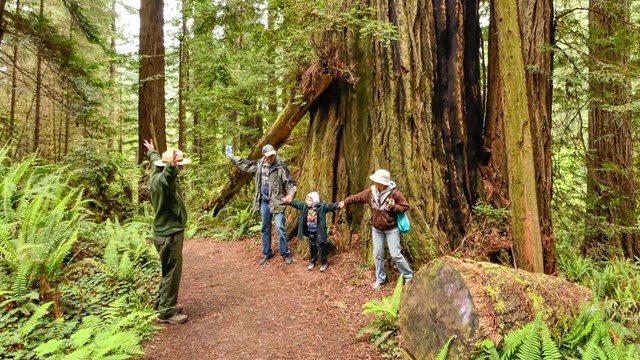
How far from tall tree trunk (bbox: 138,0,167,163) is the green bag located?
7.16 m

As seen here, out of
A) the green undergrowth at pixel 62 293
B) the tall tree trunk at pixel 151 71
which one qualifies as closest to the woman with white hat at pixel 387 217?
the green undergrowth at pixel 62 293

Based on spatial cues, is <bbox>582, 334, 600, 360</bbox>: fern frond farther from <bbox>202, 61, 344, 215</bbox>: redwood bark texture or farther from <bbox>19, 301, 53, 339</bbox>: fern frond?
<bbox>202, 61, 344, 215</bbox>: redwood bark texture

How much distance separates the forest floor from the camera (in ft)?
13.6

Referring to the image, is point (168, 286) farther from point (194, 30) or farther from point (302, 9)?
point (194, 30)

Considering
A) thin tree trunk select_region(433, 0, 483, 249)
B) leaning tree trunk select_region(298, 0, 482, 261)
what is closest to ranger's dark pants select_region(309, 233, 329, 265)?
leaning tree trunk select_region(298, 0, 482, 261)

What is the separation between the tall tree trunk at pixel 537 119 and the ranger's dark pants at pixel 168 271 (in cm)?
495

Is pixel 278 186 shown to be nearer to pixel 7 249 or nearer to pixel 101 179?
pixel 7 249

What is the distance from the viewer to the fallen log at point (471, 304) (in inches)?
134

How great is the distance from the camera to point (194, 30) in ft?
33.6

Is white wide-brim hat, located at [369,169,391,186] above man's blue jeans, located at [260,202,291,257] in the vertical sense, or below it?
above

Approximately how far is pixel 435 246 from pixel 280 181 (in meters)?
3.08

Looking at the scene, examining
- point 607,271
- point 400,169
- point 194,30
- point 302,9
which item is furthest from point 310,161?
point 607,271

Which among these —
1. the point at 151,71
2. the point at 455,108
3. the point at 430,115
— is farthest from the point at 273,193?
the point at 151,71

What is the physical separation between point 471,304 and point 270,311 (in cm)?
277
